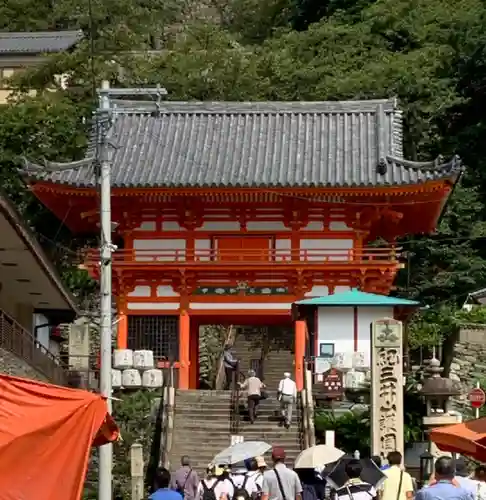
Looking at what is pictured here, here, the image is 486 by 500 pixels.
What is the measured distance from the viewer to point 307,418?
2691 centimetres

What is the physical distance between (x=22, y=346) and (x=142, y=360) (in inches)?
313

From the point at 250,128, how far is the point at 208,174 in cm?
376

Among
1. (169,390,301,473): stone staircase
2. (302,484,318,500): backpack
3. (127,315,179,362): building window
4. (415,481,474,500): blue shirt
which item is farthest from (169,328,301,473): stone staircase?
(415,481,474,500): blue shirt

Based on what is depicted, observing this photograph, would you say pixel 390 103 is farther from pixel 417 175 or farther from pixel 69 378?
pixel 69 378

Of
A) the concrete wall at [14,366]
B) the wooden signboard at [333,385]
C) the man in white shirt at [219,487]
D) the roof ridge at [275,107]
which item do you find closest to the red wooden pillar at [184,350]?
the wooden signboard at [333,385]

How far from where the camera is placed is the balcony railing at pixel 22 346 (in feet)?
67.2

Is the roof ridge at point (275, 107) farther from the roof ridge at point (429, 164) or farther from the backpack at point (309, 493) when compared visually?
the backpack at point (309, 493)

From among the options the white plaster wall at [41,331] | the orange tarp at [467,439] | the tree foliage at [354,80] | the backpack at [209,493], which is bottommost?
the backpack at [209,493]

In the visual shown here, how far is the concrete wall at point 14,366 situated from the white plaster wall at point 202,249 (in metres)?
10.9

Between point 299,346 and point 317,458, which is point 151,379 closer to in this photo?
point 299,346

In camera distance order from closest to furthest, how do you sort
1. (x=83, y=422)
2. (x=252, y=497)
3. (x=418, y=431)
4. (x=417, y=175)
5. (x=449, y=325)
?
(x=83, y=422)
(x=252, y=497)
(x=418, y=431)
(x=417, y=175)
(x=449, y=325)

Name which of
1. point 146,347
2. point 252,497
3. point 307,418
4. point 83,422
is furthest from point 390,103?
point 83,422

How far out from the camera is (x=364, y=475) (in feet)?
43.9

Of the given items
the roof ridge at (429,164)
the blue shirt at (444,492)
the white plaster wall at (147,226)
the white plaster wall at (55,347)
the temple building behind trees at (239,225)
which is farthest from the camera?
the white plaster wall at (55,347)
